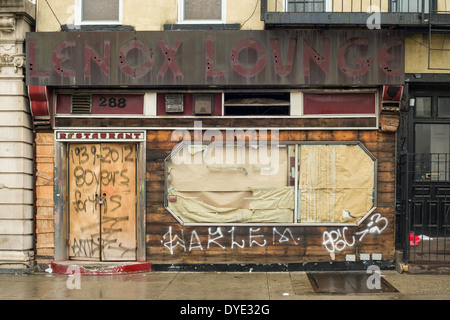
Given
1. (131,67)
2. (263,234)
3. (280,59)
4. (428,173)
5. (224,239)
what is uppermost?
(280,59)

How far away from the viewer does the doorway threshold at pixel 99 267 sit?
9.76 metres

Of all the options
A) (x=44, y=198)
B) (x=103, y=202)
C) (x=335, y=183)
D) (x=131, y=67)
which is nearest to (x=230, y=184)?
(x=335, y=183)

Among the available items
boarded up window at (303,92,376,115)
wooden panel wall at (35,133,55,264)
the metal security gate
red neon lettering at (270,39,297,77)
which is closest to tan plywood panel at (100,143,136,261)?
wooden panel wall at (35,133,55,264)

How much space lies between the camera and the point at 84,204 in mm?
10281

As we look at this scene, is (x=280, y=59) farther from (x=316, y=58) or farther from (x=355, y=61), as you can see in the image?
(x=355, y=61)

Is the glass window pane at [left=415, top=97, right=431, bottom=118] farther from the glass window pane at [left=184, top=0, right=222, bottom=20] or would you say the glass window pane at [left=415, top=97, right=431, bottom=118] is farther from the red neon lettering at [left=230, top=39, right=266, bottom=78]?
the glass window pane at [left=184, top=0, right=222, bottom=20]

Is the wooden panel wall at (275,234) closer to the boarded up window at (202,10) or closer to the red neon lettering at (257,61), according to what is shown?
the red neon lettering at (257,61)

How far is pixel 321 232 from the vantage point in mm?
9844

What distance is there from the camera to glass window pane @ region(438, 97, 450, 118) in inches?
399

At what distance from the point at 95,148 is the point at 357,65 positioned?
5.32 metres

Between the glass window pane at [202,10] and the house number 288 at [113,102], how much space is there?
6.81 feet

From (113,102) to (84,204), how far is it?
2.12m

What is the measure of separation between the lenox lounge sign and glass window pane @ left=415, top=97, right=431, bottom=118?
2.94 ft

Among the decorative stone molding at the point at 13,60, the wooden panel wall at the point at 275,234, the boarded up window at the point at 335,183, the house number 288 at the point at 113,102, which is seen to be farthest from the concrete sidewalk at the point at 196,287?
the decorative stone molding at the point at 13,60
